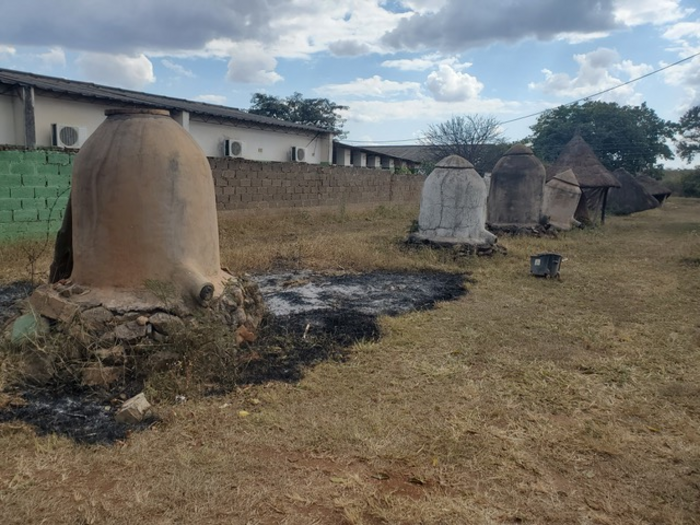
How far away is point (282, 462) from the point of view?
2732mm

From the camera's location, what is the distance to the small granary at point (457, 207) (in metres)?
9.62

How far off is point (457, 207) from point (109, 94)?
374 inches

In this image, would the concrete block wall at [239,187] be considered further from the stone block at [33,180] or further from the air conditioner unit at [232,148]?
the air conditioner unit at [232,148]

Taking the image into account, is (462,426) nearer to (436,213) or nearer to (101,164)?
(101,164)

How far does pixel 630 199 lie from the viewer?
2302 cm

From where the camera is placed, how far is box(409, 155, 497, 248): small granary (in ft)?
31.6

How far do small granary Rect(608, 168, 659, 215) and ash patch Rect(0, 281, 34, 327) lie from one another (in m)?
23.0

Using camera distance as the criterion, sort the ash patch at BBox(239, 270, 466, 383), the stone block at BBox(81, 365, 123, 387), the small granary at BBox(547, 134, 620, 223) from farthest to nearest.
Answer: the small granary at BBox(547, 134, 620, 223) → the ash patch at BBox(239, 270, 466, 383) → the stone block at BBox(81, 365, 123, 387)

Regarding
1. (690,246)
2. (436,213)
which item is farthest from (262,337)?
(690,246)

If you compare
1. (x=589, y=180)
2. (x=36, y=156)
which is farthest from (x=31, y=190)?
Result: (x=589, y=180)

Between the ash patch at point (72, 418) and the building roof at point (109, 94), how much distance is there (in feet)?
30.8

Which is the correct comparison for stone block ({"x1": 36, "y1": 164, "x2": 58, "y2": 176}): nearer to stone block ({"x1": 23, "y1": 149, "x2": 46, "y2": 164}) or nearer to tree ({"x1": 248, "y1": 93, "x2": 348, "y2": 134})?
stone block ({"x1": 23, "y1": 149, "x2": 46, "y2": 164})

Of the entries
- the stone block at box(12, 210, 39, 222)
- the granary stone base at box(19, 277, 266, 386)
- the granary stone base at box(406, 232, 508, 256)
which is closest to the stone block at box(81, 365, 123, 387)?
the granary stone base at box(19, 277, 266, 386)

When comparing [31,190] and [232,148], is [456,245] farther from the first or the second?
Result: [232,148]
